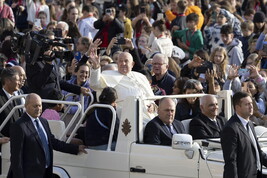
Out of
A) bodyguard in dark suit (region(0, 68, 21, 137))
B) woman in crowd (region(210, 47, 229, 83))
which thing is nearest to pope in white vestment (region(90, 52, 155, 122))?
bodyguard in dark suit (region(0, 68, 21, 137))

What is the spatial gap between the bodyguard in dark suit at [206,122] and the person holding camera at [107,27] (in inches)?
297

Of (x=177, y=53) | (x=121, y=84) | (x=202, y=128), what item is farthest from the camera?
(x=177, y=53)

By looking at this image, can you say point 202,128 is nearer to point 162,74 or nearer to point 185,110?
point 185,110

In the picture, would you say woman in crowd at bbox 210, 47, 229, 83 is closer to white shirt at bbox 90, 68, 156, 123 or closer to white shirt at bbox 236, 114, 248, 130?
white shirt at bbox 90, 68, 156, 123

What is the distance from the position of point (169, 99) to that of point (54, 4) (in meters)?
13.4

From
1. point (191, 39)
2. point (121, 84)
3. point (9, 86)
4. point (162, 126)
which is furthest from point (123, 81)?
point (191, 39)

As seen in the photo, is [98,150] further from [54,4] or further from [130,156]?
[54,4]

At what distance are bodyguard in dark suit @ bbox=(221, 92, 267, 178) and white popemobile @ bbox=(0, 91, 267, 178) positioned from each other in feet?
0.73

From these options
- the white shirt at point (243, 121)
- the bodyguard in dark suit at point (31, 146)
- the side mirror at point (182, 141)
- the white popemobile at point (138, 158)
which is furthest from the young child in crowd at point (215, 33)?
the side mirror at point (182, 141)

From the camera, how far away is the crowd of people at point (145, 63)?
11117 millimetres

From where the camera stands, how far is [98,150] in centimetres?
1088

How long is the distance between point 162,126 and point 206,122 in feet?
2.22

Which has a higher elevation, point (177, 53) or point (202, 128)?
point (177, 53)

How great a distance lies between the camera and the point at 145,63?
16078 millimetres
